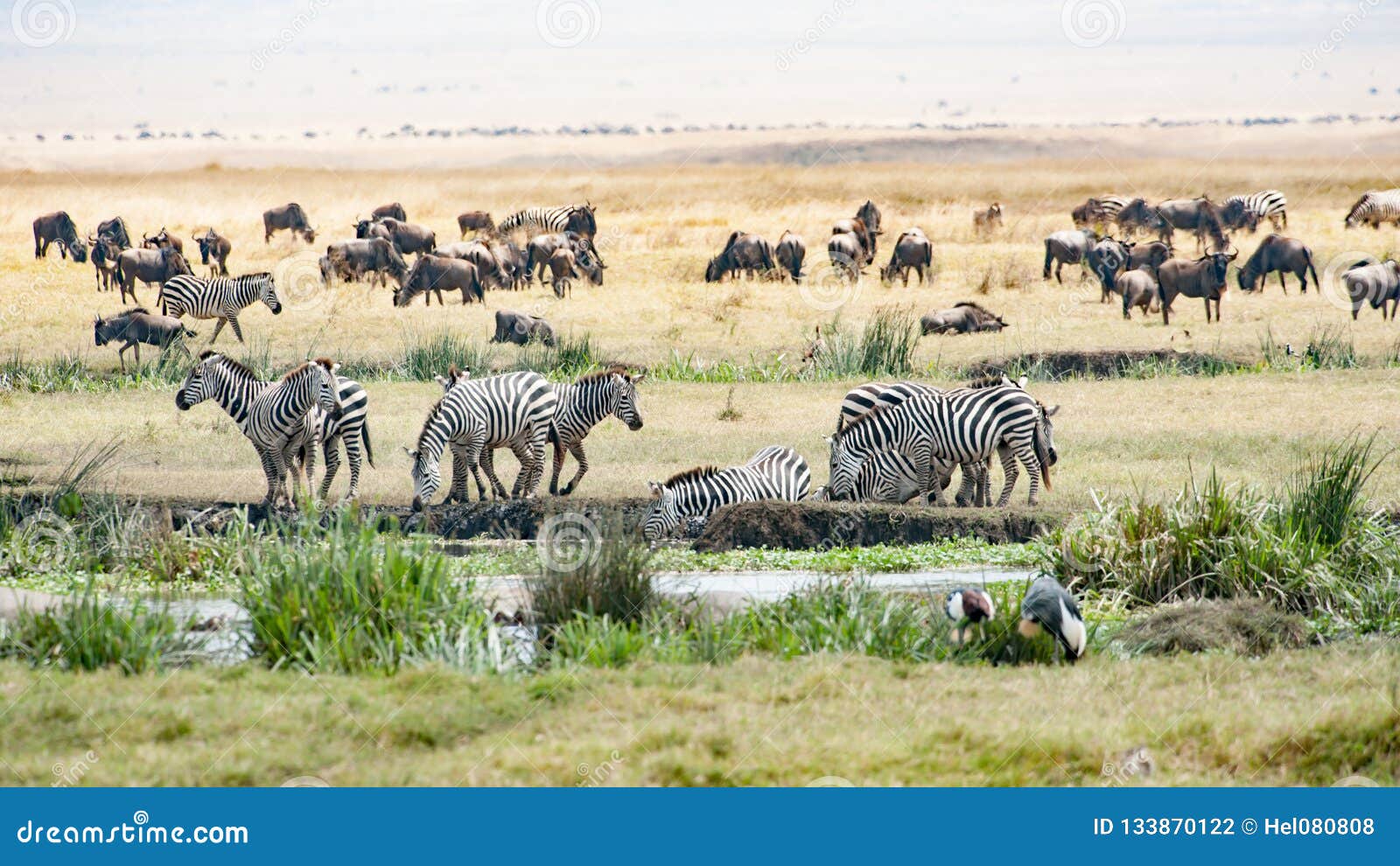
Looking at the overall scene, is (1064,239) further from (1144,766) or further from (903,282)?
(1144,766)

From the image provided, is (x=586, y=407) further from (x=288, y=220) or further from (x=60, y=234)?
(x=288, y=220)

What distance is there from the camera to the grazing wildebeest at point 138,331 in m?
30.7

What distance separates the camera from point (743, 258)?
139ft

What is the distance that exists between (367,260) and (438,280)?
458 cm

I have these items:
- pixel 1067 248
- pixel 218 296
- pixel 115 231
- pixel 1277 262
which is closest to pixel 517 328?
pixel 218 296

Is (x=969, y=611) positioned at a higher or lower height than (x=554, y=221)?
lower

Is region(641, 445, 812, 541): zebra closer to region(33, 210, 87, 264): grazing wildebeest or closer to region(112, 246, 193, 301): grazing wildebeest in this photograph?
region(112, 246, 193, 301): grazing wildebeest

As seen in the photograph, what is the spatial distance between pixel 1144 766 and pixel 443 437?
1255 cm

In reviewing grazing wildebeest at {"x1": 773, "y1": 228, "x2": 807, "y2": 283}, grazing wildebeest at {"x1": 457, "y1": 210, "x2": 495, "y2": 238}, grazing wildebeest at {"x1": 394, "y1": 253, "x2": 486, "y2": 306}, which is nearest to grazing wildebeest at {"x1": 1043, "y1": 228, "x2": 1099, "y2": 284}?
grazing wildebeest at {"x1": 773, "y1": 228, "x2": 807, "y2": 283}

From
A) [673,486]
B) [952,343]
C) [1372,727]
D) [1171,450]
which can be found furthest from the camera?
[952,343]

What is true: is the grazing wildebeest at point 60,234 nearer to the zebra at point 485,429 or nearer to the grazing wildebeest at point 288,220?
the grazing wildebeest at point 288,220

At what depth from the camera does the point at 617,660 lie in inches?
381

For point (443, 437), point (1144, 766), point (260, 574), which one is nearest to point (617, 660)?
point (260, 574)

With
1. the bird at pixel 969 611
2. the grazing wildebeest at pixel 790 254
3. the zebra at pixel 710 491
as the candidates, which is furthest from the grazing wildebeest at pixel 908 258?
the bird at pixel 969 611
